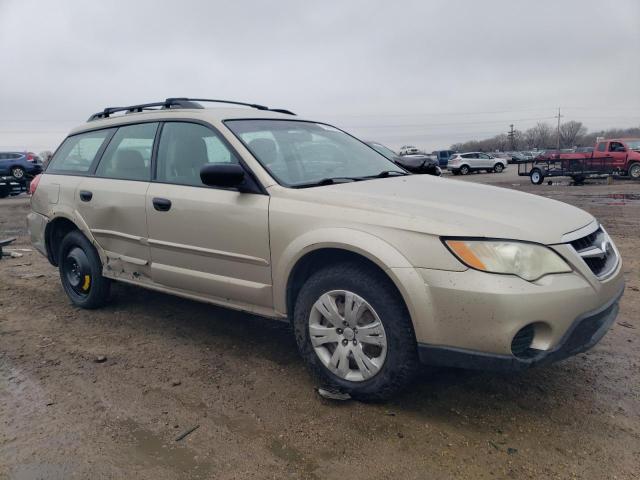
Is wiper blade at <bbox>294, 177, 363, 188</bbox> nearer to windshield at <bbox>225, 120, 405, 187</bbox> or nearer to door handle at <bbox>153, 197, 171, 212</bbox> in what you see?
windshield at <bbox>225, 120, 405, 187</bbox>

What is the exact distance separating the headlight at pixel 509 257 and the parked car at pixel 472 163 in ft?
114

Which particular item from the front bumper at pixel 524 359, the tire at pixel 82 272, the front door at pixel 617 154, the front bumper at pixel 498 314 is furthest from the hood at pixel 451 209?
the front door at pixel 617 154

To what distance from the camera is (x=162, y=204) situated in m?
3.73

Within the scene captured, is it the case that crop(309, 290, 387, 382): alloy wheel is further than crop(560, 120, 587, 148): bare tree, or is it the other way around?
crop(560, 120, 587, 148): bare tree

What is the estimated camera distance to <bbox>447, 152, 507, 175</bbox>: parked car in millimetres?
→ 36188

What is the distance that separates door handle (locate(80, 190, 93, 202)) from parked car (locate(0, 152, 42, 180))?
1968 cm

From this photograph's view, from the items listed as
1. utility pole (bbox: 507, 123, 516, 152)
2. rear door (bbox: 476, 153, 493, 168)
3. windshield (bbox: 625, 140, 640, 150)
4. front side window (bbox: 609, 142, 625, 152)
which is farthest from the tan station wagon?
utility pole (bbox: 507, 123, 516, 152)

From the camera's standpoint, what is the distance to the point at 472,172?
124 ft

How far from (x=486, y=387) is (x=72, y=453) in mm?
2261

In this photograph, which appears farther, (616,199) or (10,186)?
(10,186)

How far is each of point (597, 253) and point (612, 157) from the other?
70.4 ft

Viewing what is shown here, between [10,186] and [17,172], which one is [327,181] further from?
[17,172]

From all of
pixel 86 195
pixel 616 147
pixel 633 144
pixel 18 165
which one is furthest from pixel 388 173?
pixel 18 165

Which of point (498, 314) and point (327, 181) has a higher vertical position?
point (327, 181)
